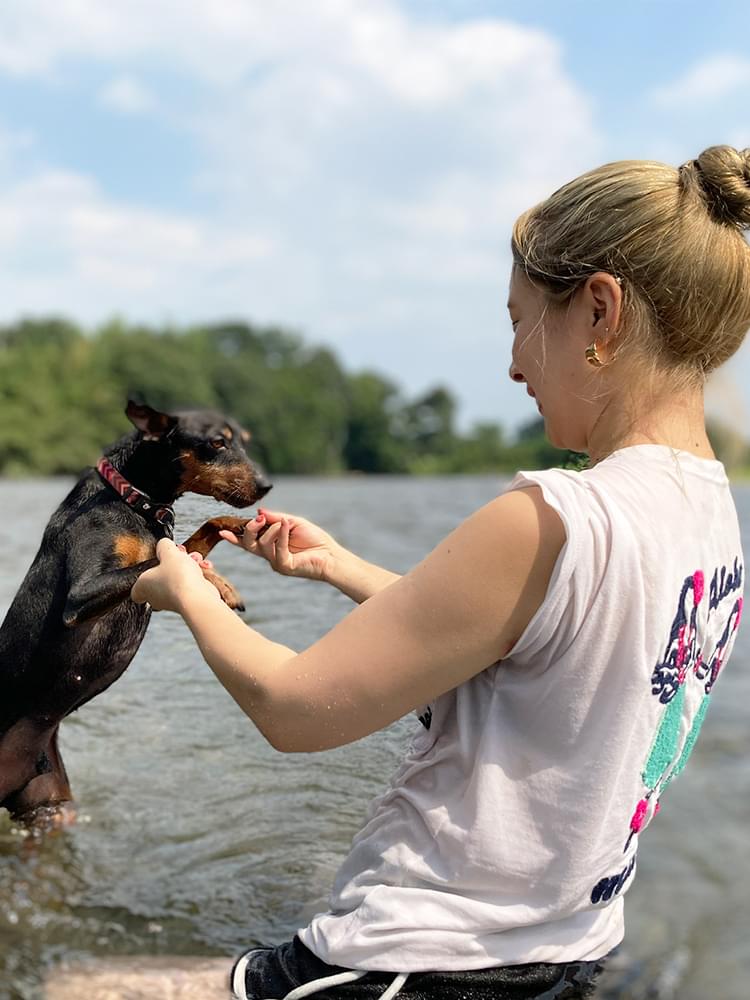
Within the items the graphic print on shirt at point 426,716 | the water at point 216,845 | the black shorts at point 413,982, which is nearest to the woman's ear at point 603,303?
the graphic print on shirt at point 426,716

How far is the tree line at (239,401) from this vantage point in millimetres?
40875

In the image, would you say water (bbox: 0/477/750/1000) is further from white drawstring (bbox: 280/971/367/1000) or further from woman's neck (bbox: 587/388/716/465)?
woman's neck (bbox: 587/388/716/465)

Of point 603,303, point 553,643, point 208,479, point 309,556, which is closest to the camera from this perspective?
point 553,643

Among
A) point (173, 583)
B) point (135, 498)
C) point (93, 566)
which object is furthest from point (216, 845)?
point (173, 583)

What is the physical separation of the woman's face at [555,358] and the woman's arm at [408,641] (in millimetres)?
319

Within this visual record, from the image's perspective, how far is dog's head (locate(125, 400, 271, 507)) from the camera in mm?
2977

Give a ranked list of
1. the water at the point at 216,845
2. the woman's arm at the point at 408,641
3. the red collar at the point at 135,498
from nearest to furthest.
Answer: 1. the woman's arm at the point at 408,641
2. the red collar at the point at 135,498
3. the water at the point at 216,845

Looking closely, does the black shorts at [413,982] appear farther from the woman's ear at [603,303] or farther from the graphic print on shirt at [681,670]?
the woman's ear at [603,303]

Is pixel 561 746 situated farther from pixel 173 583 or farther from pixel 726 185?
pixel 726 185

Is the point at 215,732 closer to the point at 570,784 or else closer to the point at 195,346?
the point at 570,784

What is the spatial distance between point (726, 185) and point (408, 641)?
907 millimetres

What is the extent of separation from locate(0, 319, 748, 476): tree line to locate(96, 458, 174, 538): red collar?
12.1 m

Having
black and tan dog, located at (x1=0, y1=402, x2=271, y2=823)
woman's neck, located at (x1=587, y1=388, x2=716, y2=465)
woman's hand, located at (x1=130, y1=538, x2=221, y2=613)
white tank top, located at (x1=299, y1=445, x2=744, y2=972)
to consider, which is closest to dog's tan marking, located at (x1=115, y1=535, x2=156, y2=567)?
black and tan dog, located at (x1=0, y1=402, x2=271, y2=823)

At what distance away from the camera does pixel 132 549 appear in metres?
2.90
